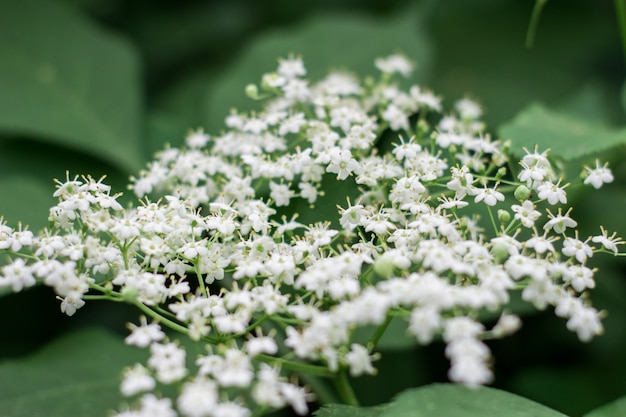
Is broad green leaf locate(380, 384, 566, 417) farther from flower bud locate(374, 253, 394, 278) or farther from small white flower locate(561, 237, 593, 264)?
small white flower locate(561, 237, 593, 264)

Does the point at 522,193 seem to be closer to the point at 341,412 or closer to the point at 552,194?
the point at 552,194

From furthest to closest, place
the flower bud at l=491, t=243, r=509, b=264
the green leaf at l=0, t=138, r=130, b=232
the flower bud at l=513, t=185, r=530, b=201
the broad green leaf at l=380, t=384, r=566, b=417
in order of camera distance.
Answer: the green leaf at l=0, t=138, r=130, b=232 < the flower bud at l=513, t=185, r=530, b=201 < the flower bud at l=491, t=243, r=509, b=264 < the broad green leaf at l=380, t=384, r=566, b=417

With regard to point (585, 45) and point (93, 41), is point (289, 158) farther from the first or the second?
point (585, 45)

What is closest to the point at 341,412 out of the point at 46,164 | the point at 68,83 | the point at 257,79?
the point at 257,79

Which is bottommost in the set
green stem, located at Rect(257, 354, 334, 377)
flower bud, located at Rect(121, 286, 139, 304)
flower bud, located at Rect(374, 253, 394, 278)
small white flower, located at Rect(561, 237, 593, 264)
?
green stem, located at Rect(257, 354, 334, 377)

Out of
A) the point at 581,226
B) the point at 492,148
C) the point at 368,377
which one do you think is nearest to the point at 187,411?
the point at 492,148

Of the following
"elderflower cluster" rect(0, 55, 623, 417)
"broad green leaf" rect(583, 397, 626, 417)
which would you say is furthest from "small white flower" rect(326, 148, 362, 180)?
"broad green leaf" rect(583, 397, 626, 417)

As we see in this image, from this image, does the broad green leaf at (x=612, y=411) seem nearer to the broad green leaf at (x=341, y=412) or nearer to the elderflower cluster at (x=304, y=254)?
the elderflower cluster at (x=304, y=254)
